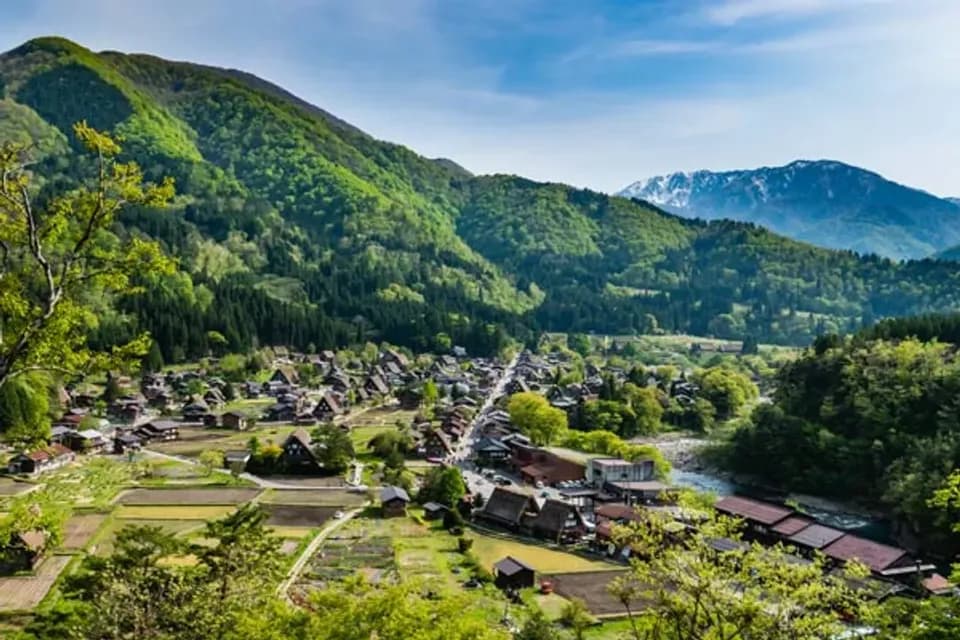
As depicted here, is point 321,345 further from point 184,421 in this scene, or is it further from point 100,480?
point 100,480

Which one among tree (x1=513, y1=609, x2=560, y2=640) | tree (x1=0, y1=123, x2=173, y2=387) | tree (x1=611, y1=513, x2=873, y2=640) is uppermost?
tree (x1=0, y1=123, x2=173, y2=387)

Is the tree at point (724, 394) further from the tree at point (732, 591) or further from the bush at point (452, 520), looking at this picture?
the tree at point (732, 591)

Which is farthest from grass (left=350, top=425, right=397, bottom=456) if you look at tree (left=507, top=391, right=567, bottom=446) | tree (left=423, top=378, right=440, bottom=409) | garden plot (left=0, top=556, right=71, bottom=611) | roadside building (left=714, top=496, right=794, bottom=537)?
garden plot (left=0, top=556, right=71, bottom=611)

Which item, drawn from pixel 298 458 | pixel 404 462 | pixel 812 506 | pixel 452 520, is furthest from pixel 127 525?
pixel 812 506

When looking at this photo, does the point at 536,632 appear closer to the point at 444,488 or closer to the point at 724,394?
the point at 444,488

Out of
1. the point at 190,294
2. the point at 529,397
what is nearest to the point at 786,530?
the point at 529,397

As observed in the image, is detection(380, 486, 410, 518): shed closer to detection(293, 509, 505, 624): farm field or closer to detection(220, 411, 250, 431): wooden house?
detection(293, 509, 505, 624): farm field
